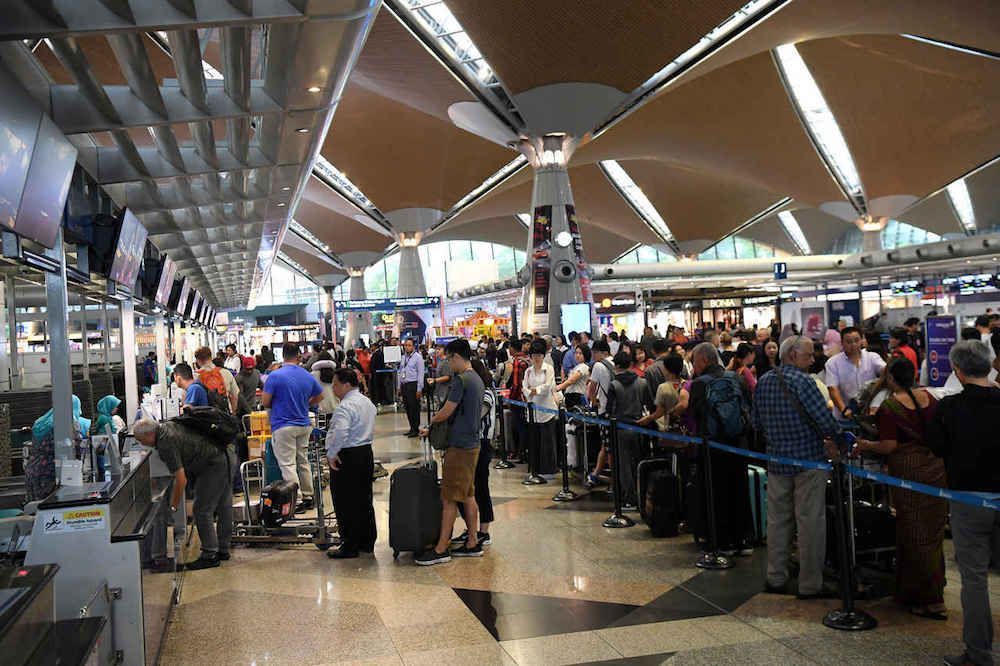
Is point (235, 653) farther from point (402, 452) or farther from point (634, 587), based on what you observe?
point (402, 452)

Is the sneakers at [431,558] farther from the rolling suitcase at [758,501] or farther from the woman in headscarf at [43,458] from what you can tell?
the woman in headscarf at [43,458]

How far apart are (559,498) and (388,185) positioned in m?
28.0

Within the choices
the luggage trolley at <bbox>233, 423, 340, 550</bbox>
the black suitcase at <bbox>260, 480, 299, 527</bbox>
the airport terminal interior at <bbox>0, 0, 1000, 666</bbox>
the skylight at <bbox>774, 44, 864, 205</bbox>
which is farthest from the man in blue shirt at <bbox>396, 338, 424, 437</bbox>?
the skylight at <bbox>774, 44, 864, 205</bbox>

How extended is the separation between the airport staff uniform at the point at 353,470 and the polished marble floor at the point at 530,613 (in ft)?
0.72

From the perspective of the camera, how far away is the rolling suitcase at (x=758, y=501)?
6340 mm

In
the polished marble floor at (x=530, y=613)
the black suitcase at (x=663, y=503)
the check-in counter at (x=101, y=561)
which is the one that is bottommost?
→ the polished marble floor at (x=530, y=613)

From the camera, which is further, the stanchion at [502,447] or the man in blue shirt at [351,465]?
the stanchion at [502,447]

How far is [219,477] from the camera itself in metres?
6.16

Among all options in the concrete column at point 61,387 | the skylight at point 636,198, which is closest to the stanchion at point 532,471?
the concrete column at point 61,387

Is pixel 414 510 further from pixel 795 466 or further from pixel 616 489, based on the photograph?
pixel 795 466

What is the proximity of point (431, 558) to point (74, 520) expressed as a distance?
305 centimetres

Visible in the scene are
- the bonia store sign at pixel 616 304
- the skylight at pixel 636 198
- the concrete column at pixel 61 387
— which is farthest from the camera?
the skylight at pixel 636 198

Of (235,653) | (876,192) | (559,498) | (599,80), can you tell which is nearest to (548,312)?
(599,80)

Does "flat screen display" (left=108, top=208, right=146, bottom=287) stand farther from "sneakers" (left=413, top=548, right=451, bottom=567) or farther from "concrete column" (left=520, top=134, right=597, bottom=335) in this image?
"concrete column" (left=520, top=134, right=597, bottom=335)
